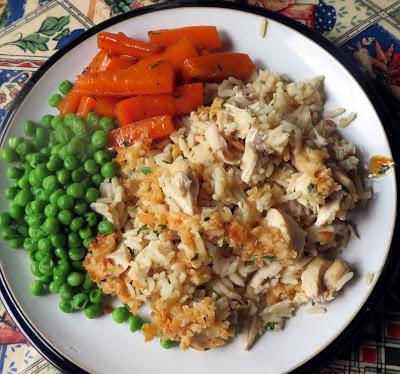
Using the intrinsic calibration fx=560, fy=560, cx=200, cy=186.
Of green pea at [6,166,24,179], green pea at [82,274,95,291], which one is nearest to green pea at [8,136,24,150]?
green pea at [6,166,24,179]

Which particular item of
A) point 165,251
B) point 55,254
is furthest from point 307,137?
point 55,254

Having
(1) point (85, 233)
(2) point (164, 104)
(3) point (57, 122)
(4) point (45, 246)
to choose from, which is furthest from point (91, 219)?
(2) point (164, 104)

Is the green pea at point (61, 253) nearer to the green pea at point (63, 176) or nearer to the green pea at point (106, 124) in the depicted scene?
the green pea at point (63, 176)

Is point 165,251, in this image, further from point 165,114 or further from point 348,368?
point 348,368

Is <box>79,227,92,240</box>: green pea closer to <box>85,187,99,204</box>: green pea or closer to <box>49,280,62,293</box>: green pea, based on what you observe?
<box>85,187,99,204</box>: green pea

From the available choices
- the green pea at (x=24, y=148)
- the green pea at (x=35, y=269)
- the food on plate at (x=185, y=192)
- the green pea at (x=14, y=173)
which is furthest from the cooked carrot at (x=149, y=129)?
the green pea at (x=35, y=269)

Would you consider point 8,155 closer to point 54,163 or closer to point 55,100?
point 54,163

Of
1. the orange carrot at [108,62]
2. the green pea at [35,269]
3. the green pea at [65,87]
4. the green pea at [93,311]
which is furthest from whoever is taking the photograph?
the green pea at [65,87]
